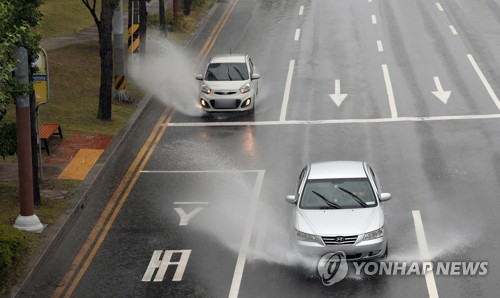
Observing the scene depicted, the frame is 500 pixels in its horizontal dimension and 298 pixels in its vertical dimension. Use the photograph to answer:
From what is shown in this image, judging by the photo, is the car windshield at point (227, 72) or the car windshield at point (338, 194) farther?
the car windshield at point (227, 72)

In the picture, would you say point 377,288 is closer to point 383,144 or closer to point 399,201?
point 399,201

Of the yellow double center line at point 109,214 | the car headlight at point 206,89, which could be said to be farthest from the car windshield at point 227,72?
the yellow double center line at point 109,214

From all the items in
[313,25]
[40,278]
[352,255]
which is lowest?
[313,25]

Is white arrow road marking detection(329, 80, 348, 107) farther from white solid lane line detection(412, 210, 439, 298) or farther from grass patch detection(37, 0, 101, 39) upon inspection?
grass patch detection(37, 0, 101, 39)

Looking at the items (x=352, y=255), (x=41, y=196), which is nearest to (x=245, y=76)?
(x=41, y=196)

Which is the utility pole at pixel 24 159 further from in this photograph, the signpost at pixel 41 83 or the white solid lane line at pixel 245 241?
the white solid lane line at pixel 245 241

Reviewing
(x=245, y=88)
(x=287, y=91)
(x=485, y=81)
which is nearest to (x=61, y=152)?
(x=245, y=88)

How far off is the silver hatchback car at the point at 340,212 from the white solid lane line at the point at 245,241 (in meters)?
1.51

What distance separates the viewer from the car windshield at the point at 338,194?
22188 millimetres

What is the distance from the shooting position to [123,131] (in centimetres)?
3378

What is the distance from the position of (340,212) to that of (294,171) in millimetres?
7636

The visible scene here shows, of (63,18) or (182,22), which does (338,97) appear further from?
(63,18)

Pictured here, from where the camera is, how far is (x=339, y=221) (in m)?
21.4

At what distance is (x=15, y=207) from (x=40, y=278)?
439cm
